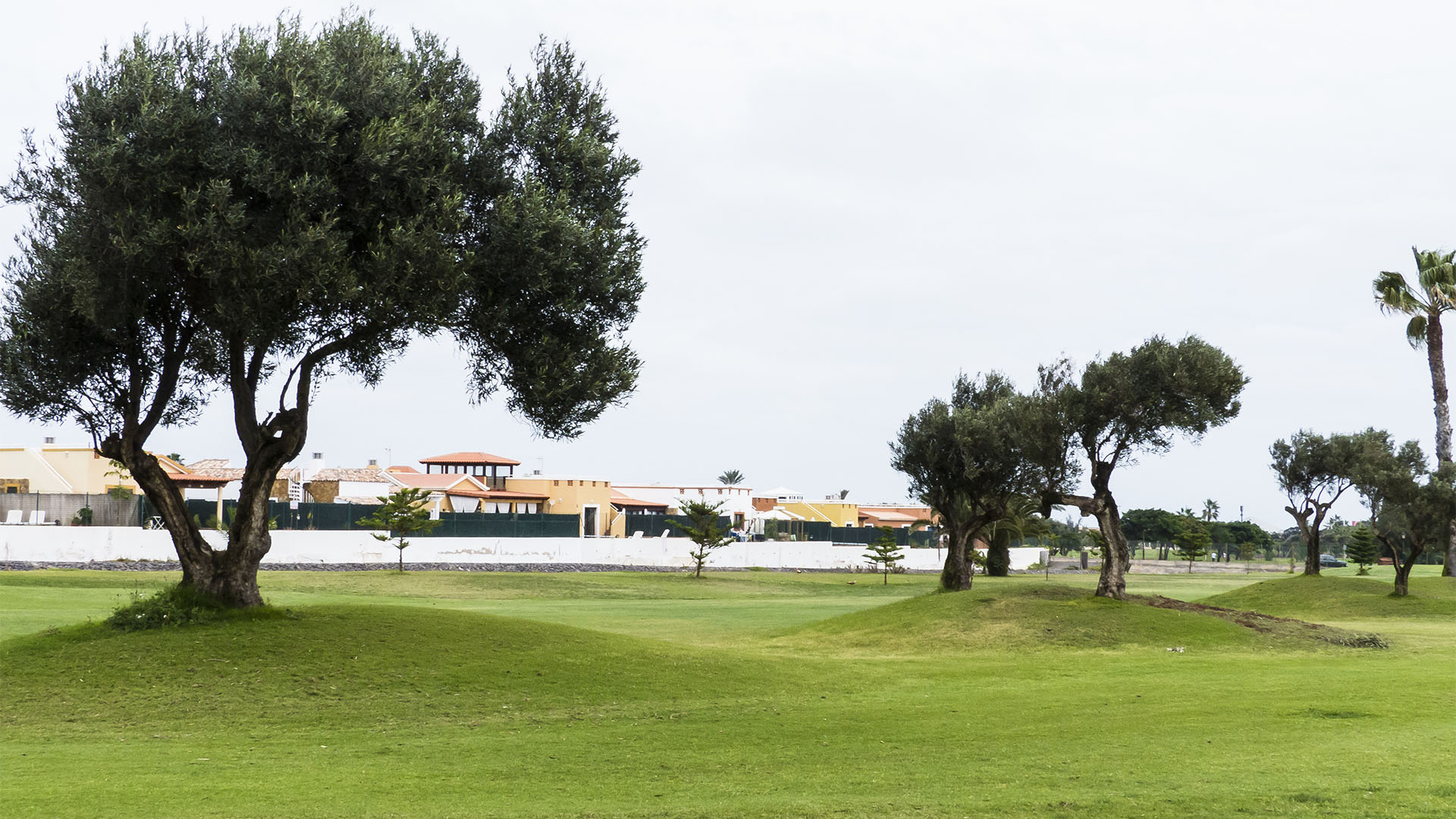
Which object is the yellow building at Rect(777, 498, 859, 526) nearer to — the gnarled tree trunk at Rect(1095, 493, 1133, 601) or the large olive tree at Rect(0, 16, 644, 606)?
the gnarled tree trunk at Rect(1095, 493, 1133, 601)

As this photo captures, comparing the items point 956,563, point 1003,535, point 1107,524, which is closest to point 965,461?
point 956,563

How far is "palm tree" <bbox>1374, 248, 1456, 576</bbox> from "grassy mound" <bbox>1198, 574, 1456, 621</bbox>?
1211cm

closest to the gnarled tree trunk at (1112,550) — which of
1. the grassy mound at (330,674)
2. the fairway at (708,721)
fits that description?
the fairway at (708,721)

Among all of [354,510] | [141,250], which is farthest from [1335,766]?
[354,510]

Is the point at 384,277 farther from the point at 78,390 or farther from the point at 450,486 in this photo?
the point at 450,486

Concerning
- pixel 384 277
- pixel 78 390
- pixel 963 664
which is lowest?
pixel 963 664

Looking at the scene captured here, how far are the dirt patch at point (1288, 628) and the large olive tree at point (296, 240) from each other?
1837cm

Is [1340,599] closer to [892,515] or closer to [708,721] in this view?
[708,721]

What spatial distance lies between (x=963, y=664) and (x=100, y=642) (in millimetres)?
15272

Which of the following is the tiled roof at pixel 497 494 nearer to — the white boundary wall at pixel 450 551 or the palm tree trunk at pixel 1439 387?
the white boundary wall at pixel 450 551

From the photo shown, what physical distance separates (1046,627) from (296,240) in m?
19.2

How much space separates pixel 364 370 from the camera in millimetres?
20438

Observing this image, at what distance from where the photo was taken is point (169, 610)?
1797cm

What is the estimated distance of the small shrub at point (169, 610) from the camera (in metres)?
17.8
